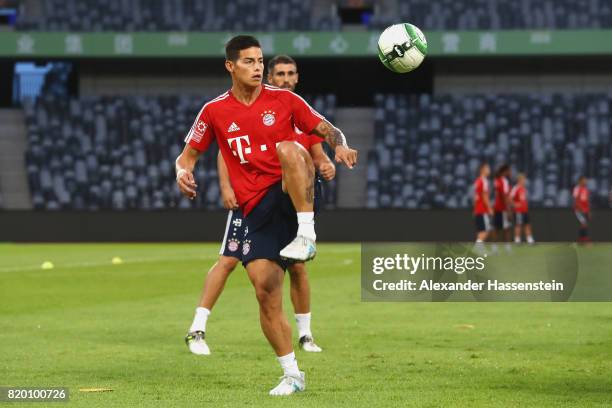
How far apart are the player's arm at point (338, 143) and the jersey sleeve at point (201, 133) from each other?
2.17 ft

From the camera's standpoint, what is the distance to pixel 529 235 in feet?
95.1

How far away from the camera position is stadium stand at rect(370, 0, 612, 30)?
3469cm

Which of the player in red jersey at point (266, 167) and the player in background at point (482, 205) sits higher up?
the player in red jersey at point (266, 167)

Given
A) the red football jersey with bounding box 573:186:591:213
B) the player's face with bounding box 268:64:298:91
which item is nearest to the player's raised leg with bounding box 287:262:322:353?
the player's face with bounding box 268:64:298:91

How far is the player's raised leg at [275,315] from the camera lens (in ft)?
21.7

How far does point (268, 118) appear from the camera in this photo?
6.88 meters

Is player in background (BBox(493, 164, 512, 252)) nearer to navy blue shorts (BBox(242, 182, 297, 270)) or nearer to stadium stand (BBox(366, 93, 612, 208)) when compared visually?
stadium stand (BBox(366, 93, 612, 208))

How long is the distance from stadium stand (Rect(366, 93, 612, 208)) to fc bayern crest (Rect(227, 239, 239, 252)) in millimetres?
24409

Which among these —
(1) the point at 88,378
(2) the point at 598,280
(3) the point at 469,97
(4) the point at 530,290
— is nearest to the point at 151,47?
(3) the point at 469,97

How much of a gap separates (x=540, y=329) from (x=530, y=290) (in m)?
2.38

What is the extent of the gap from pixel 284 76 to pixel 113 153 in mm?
26400

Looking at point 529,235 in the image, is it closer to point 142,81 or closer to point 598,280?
point 598,280

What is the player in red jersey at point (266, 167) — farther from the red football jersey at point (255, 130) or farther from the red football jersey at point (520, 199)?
the red football jersey at point (520, 199)

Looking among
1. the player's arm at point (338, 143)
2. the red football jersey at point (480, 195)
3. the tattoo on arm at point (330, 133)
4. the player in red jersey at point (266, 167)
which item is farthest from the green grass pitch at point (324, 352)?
the red football jersey at point (480, 195)
